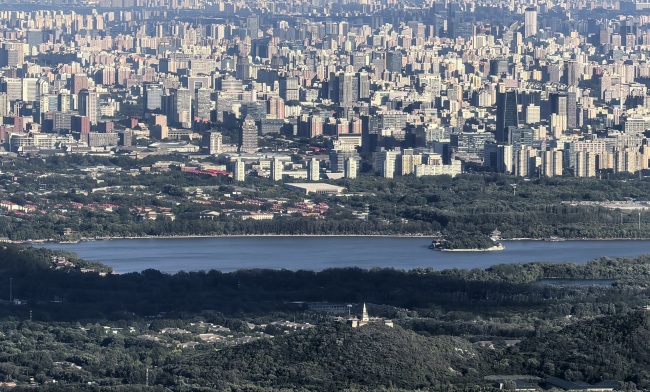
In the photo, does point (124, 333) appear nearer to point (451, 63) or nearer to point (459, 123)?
point (459, 123)

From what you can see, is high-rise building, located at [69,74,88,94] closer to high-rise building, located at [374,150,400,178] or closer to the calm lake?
high-rise building, located at [374,150,400,178]

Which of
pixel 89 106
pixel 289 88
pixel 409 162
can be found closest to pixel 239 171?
pixel 409 162

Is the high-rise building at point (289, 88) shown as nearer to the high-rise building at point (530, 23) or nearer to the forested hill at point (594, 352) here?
the high-rise building at point (530, 23)

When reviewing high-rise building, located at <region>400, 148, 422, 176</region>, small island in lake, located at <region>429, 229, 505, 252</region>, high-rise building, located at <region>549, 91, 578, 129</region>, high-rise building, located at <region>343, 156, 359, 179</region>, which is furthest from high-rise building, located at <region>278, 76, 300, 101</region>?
small island in lake, located at <region>429, 229, 505, 252</region>

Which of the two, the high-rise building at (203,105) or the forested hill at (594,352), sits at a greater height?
the high-rise building at (203,105)

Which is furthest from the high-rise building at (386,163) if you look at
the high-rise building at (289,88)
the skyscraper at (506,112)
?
the high-rise building at (289,88)

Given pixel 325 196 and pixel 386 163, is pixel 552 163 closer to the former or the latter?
pixel 386 163

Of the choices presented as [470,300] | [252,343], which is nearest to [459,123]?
[470,300]
